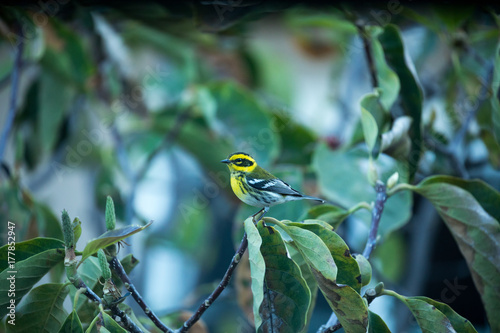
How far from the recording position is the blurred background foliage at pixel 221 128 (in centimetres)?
82

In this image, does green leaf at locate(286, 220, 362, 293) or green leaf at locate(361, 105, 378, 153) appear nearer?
green leaf at locate(286, 220, 362, 293)

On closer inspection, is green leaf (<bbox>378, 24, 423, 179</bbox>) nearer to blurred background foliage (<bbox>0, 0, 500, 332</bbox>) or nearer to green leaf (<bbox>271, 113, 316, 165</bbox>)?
blurred background foliage (<bbox>0, 0, 500, 332</bbox>)

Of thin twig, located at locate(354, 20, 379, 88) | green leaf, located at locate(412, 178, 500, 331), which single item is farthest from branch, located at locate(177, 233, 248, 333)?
thin twig, located at locate(354, 20, 379, 88)

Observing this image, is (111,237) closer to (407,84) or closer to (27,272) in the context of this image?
(27,272)

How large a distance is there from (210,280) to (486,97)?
806 mm

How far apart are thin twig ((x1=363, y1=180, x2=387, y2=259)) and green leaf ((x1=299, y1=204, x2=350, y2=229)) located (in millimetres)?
44

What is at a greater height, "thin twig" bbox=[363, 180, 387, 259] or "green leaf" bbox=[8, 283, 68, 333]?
"green leaf" bbox=[8, 283, 68, 333]

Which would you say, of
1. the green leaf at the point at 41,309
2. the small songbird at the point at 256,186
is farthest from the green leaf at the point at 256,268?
the green leaf at the point at 41,309

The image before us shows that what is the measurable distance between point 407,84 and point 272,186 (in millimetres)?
292

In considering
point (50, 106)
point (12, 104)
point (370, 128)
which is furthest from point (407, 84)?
point (50, 106)

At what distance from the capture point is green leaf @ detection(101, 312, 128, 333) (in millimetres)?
455

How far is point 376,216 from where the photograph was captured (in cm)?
60

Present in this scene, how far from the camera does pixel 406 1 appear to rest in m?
0.79

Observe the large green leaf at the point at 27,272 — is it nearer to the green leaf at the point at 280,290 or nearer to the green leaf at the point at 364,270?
the green leaf at the point at 280,290
